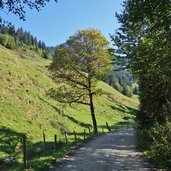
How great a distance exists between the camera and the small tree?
42.8 meters

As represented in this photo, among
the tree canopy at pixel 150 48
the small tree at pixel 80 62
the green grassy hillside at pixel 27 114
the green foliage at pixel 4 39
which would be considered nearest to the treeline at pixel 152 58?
the tree canopy at pixel 150 48

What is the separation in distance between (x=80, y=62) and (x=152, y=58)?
85.1 feet

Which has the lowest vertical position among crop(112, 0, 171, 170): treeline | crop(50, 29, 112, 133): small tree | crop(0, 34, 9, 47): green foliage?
crop(112, 0, 171, 170): treeline

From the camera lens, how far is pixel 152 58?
17.5 metres

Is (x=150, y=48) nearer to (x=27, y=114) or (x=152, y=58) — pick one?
(x=152, y=58)

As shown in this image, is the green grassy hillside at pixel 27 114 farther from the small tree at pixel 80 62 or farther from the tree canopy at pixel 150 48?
the tree canopy at pixel 150 48

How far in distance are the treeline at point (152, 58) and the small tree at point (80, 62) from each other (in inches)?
522

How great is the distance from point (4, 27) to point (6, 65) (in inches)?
1769

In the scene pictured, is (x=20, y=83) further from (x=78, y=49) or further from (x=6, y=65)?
(x=78, y=49)

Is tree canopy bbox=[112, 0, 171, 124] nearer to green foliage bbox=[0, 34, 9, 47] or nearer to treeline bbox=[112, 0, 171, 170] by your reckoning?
treeline bbox=[112, 0, 171, 170]

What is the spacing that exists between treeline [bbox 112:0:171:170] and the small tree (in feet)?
43.5

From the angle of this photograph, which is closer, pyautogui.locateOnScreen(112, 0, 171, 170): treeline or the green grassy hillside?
pyautogui.locateOnScreen(112, 0, 171, 170): treeline

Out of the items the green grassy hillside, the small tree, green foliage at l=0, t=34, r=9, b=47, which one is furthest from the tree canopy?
green foliage at l=0, t=34, r=9, b=47

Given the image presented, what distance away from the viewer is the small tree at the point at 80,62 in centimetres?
4278
